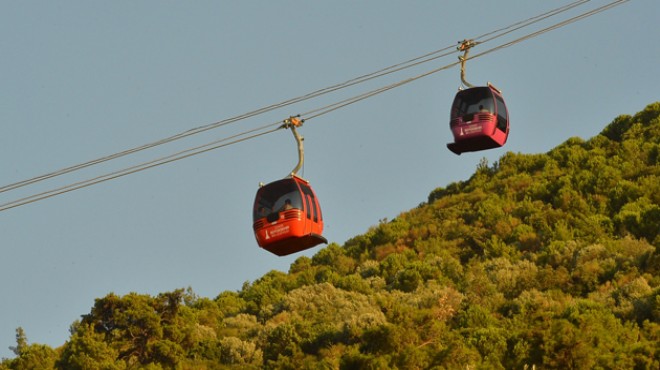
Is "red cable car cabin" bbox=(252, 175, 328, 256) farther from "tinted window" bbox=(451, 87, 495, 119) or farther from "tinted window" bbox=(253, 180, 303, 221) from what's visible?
"tinted window" bbox=(451, 87, 495, 119)

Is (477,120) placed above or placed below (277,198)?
above

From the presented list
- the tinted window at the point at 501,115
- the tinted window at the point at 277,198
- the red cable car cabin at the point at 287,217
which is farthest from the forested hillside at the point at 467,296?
the tinted window at the point at 277,198

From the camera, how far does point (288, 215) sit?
30.2 meters

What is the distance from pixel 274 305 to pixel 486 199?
15311mm

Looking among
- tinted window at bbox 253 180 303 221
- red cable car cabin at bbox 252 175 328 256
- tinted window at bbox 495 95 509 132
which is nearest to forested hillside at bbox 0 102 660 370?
tinted window at bbox 495 95 509 132

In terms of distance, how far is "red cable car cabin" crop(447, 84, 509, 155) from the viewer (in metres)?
33.4

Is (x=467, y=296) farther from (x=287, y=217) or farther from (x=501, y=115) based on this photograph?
(x=287, y=217)

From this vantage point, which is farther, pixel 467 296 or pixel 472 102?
pixel 467 296

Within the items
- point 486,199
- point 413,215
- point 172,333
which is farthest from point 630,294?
point 413,215

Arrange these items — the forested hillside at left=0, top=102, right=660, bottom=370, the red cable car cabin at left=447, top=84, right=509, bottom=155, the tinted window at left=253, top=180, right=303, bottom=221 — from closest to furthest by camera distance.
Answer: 1. the tinted window at left=253, top=180, right=303, bottom=221
2. the red cable car cabin at left=447, top=84, right=509, bottom=155
3. the forested hillside at left=0, top=102, right=660, bottom=370

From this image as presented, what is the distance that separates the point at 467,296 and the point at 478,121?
2721 centimetres

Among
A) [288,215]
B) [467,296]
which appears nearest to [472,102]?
[288,215]

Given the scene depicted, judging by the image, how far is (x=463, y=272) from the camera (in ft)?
219

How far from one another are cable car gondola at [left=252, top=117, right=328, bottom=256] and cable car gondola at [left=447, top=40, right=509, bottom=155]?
446 centimetres
